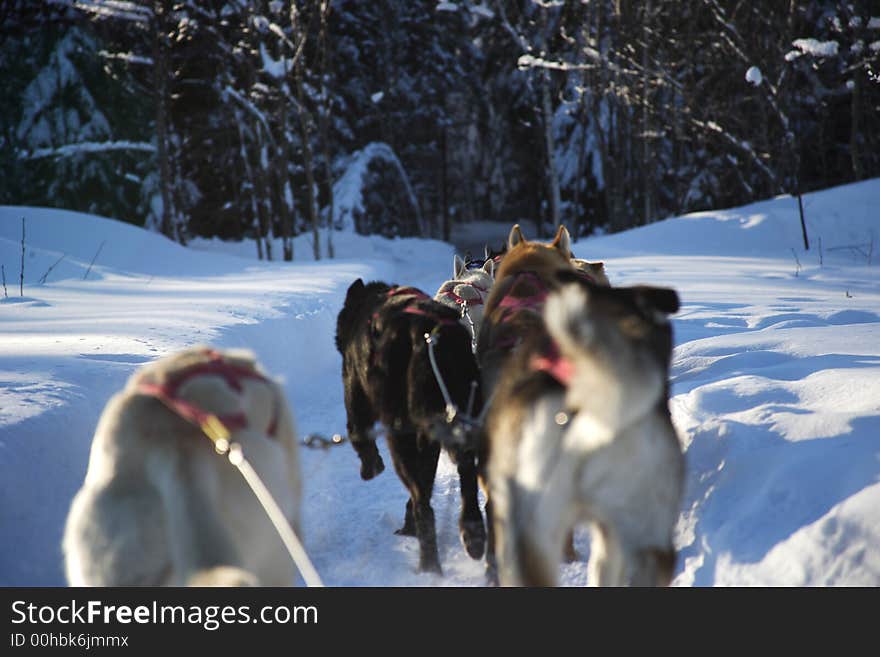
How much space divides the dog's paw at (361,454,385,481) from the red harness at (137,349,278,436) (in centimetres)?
235

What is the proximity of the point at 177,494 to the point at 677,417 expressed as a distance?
9.99 ft

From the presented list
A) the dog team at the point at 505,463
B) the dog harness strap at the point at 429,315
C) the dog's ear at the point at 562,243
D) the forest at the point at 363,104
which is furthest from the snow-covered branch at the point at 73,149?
the dog team at the point at 505,463

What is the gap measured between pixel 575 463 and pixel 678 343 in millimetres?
4557

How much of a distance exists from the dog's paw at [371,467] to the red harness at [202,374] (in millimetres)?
2349

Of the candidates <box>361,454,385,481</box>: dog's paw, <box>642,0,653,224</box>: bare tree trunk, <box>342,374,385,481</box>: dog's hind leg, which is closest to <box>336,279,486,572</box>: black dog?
<box>342,374,385,481</box>: dog's hind leg

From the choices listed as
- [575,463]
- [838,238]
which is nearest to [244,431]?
[575,463]

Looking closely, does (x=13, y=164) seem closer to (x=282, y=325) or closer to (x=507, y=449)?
(x=282, y=325)

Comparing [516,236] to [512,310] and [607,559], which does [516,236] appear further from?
[607,559]

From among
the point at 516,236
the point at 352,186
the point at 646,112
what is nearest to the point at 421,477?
the point at 516,236

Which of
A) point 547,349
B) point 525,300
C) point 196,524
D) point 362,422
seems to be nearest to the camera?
point 196,524

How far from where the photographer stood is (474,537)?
3377 mm

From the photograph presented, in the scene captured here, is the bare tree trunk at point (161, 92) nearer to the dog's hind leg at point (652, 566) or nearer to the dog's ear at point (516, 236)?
the dog's ear at point (516, 236)

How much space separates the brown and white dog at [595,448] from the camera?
72.4 inches

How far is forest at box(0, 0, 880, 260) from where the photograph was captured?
19781mm
